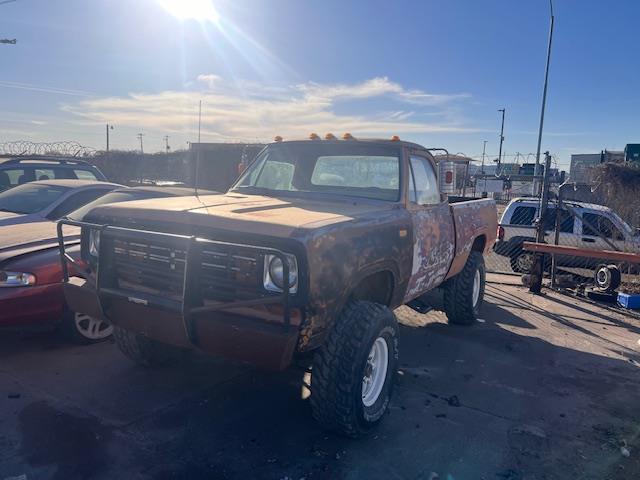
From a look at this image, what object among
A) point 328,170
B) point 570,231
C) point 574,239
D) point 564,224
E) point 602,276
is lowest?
point 602,276

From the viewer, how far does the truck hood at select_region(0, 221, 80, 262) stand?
15.0ft

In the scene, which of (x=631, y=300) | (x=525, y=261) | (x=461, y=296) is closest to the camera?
(x=461, y=296)

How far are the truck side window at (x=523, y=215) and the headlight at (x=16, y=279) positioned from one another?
971 cm

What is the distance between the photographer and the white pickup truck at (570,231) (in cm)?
977

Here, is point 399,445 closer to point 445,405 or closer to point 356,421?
point 356,421

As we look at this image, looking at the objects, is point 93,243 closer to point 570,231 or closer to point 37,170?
point 37,170

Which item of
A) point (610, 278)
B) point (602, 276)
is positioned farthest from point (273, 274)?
point (602, 276)

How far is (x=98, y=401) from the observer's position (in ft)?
12.9

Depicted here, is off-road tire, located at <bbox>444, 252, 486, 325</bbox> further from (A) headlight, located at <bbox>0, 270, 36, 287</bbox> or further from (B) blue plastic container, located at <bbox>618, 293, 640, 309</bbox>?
(A) headlight, located at <bbox>0, 270, 36, 287</bbox>

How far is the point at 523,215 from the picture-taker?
1122 centimetres

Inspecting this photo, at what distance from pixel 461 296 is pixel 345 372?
330cm

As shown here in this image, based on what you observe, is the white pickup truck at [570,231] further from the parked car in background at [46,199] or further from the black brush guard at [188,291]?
the black brush guard at [188,291]

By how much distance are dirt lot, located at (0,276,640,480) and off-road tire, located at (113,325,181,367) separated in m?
0.11

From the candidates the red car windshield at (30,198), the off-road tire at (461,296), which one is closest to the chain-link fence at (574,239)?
the off-road tire at (461,296)
